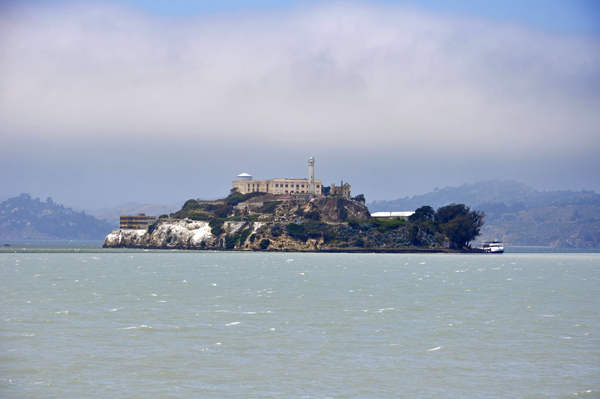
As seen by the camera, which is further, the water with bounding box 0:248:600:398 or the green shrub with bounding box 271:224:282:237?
the green shrub with bounding box 271:224:282:237

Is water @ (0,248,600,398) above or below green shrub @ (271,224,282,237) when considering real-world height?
below

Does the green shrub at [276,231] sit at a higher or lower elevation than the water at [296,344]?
higher

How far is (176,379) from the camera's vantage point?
24.9 metres

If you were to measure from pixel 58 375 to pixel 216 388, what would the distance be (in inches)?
258

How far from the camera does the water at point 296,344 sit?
24.1m

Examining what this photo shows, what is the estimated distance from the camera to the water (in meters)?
24.1

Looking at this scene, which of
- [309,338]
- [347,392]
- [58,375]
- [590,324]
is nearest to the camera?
[347,392]

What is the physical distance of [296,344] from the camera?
31.8m

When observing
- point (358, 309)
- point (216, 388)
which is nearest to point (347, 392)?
point (216, 388)

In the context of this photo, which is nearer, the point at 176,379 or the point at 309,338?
the point at 176,379

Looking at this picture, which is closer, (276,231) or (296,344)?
(296,344)

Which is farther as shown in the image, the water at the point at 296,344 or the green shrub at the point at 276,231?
the green shrub at the point at 276,231

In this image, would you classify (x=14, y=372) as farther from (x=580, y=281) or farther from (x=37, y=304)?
(x=580, y=281)

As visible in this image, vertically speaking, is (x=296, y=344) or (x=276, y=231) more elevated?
(x=276, y=231)
